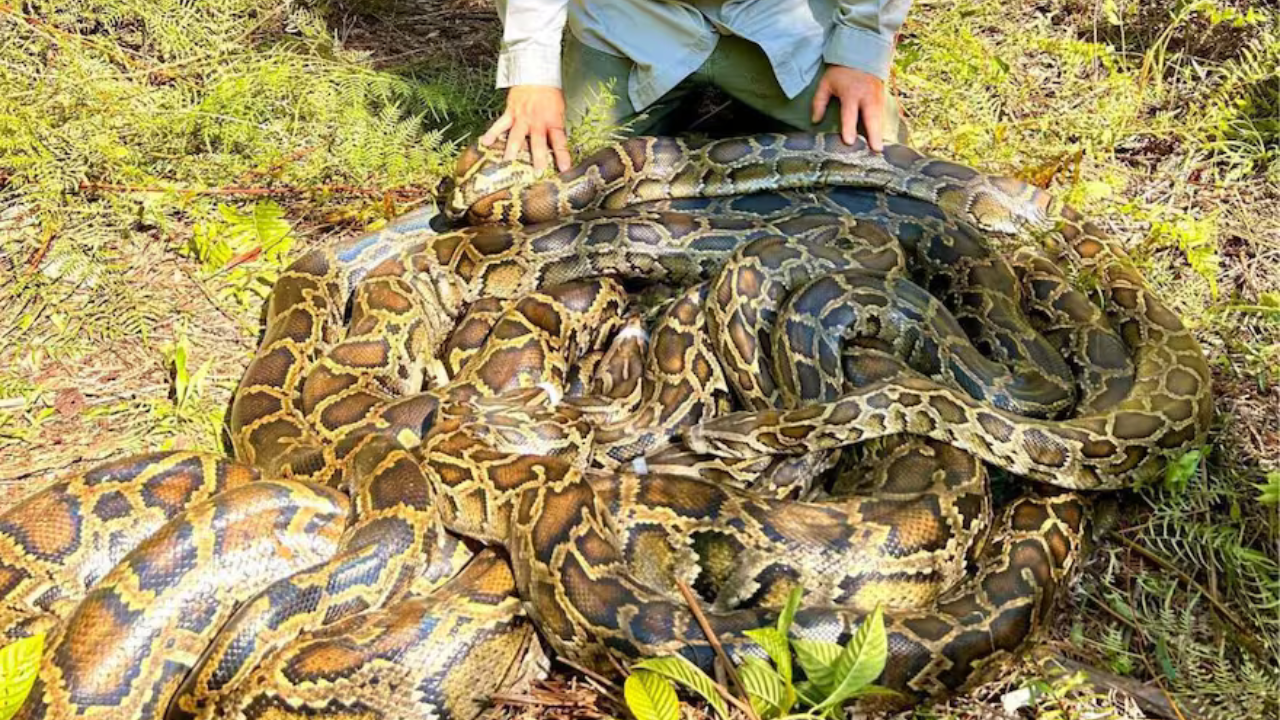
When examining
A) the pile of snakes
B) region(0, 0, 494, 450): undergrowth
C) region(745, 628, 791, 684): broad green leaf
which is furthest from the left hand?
region(745, 628, 791, 684): broad green leaf

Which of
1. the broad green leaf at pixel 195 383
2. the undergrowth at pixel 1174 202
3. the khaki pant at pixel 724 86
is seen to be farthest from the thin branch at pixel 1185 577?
the broad green leaf at pixel 195 383

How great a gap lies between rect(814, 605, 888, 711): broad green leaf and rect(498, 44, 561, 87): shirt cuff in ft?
14.9

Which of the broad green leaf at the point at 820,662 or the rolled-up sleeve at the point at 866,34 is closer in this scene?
the broad green leaf at the point at 820,662

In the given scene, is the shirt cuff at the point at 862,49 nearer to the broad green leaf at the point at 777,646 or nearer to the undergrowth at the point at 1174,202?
the undergrowth at the point at 1174,202

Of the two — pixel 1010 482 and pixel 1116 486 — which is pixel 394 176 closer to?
pixel 1010 482

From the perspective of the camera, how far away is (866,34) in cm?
719

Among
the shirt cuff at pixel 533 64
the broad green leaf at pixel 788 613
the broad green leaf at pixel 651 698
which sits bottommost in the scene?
the broad green leaf at pixel 651 698

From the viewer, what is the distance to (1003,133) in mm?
7672

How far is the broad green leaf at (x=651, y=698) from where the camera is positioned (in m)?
3.88

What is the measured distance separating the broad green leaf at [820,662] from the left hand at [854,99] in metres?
4.12

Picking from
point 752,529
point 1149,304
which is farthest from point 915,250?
point 752,529

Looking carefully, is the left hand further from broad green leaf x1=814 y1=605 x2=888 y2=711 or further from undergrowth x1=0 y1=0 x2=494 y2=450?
broad green leaf x1=814 y1=605 x2=888 y2=711

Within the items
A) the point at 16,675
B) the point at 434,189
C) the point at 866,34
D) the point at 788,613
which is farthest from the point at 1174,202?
the point at 16,675

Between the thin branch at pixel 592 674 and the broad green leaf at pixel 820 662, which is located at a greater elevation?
the broad green leaf at pixel 820 662
